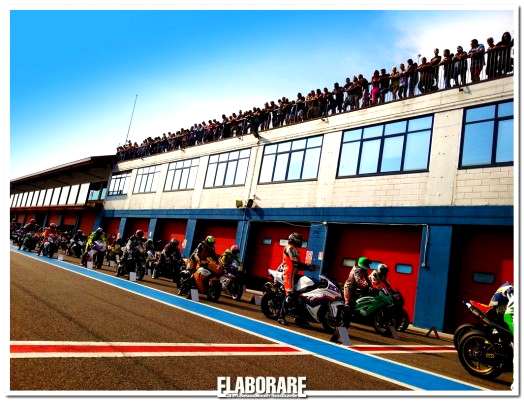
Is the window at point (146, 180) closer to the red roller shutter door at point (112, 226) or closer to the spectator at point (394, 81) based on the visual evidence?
the red roller shutter door at point (112, 226)

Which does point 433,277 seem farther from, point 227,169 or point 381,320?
point 227,169

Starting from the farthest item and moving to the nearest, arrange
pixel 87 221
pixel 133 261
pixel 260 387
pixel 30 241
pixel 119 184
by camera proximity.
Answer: pixel 87 221
pixel 119 184
pixel 30 241
pixel 133 261
pixel 260 387

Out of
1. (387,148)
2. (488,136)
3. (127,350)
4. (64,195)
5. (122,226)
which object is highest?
(387,148)

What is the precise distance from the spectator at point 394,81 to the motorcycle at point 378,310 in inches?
347

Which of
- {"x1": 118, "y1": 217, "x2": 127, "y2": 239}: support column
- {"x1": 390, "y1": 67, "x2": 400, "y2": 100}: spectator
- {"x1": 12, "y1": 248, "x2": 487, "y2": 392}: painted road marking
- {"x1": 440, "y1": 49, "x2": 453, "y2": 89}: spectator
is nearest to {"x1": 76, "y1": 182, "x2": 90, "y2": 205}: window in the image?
{"x1": 118, "y1": 217, "x2": 127, "y2": 239}: support column

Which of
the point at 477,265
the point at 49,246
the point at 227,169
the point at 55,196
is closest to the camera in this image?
the point at 477,265

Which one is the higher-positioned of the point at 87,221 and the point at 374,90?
the point at 374,90

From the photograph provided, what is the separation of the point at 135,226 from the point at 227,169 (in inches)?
473

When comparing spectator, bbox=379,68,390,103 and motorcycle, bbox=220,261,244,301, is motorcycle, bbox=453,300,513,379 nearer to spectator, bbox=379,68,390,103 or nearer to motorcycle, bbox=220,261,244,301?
motorcycle, bbox=220,261,244,301

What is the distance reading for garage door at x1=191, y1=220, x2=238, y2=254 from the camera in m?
22.2

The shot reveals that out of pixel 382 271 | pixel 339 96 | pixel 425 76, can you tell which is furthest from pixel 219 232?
pixel 382 271

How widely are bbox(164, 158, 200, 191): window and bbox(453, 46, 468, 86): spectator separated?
16733 millimetres

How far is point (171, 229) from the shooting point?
89.3 feet
